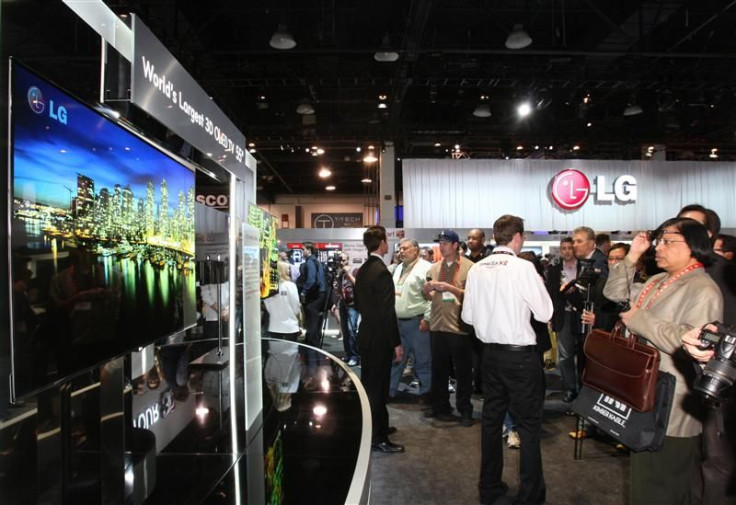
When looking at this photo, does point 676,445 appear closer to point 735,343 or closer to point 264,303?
point 735,343

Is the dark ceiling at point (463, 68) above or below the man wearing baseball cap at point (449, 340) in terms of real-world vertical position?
above

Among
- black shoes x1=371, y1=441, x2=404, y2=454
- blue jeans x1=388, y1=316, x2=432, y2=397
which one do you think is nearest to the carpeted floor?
black shoes x1=371, y1=441, x2=404, y2=454

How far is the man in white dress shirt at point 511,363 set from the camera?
267 cm

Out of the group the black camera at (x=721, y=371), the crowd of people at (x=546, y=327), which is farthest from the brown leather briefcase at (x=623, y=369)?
the black camera at (x=721, y=371)

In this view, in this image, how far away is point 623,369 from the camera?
2170 mm

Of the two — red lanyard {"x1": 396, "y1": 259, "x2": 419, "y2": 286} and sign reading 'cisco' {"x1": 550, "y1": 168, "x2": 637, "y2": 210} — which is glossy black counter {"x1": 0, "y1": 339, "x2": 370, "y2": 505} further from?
sign reading 'cisco' {"x1": 550, "y1": 168, "x2": 637, "y2": 210}

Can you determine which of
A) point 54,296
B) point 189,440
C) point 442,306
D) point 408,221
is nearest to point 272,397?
point 189,440

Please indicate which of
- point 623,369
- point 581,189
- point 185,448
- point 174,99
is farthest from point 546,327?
point 581,189

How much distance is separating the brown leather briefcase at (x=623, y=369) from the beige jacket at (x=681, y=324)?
0.08 meters

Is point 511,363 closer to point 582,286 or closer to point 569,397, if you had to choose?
point 582,286

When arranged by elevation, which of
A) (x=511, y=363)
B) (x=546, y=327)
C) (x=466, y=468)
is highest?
(x=546, y=327)

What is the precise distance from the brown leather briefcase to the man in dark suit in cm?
147

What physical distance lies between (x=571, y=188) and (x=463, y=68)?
14.0 ft

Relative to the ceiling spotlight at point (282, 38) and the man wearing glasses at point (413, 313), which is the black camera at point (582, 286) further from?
the ceiling spotlight at point (282, 38)
